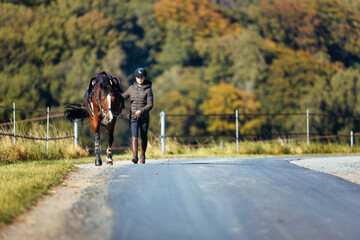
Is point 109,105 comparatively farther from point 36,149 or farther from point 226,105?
point 226,105

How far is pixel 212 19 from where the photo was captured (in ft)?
220

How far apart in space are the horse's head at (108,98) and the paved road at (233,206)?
2.46 metres

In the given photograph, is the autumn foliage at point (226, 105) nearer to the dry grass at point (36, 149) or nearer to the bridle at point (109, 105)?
the dry grass at point (36, 149)

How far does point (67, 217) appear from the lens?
747 cm

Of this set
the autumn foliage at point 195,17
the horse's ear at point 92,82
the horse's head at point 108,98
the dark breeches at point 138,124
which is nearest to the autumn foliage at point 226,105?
the autumn foliage at point 195,17

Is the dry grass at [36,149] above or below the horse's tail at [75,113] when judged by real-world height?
below

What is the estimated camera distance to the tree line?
170 feet

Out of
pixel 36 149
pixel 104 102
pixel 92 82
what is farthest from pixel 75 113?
pixel 104 102

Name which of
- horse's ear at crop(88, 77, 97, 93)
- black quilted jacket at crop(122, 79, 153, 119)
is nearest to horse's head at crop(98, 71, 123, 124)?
black quilted jacket at crop(122, 79, 153, 119)

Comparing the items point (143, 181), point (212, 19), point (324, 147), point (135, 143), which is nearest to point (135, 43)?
point (212, 19)

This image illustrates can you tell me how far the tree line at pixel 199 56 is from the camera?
170ft

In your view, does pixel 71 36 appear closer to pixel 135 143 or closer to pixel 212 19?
pixel 212 19

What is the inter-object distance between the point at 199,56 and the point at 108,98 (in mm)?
48900

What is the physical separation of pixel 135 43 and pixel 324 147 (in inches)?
1373
